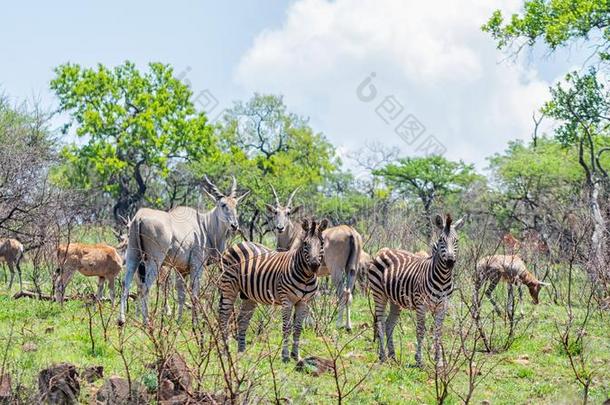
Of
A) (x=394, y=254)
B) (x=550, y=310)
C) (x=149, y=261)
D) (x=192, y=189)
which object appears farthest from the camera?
(x=192, y=189)

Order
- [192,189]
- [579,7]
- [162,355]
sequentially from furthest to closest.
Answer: [192,189] < [579,7] < [162,355]

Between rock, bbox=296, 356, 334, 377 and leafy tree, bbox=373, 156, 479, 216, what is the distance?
98.8 feet

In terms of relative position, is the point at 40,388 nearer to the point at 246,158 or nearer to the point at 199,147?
the point at 199,147

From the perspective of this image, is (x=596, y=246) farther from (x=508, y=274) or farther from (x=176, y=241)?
(x=176, y=241)

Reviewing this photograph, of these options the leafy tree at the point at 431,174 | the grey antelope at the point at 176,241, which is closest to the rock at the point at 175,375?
the grey antelope at the point at 176,241

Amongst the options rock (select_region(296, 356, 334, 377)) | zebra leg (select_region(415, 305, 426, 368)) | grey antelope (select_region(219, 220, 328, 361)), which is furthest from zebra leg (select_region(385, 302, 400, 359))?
rock (select_region(296, 356, 334, 377))

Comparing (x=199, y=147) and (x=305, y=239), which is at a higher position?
(x=199, y=147)

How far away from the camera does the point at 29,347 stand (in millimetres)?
8961

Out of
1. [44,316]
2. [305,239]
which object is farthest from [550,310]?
[44,316]

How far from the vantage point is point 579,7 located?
19.2 m

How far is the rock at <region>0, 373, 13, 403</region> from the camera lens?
6.66 m

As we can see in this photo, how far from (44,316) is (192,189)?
28.1 metres

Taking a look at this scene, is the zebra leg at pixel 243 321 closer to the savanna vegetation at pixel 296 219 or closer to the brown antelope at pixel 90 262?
the savanna vegetation at pixel 296 219

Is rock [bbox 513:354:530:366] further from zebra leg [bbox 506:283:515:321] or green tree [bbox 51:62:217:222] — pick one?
green tree [bbox 51:62:217:222]
